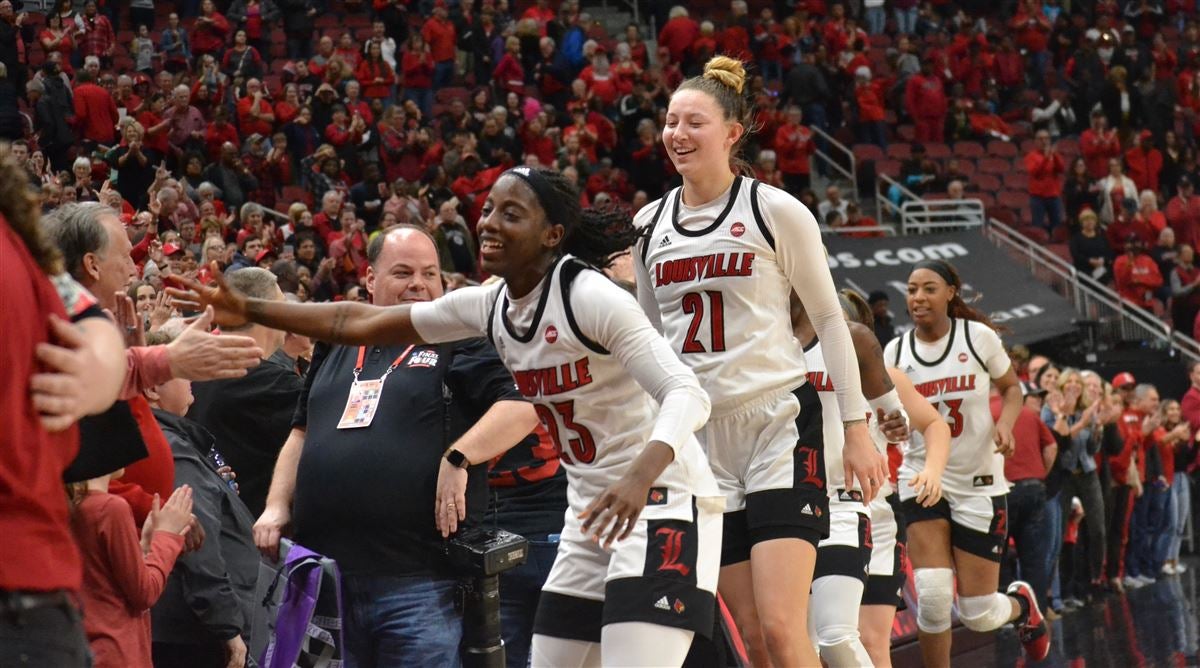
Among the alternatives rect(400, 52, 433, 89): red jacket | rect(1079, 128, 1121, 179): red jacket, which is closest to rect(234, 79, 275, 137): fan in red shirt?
rect(400, 52, 433, 89): red jacket

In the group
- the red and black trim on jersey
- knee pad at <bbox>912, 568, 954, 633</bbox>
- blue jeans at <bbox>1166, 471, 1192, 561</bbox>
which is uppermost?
the red and black trim on jersey

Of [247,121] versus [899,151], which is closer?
[247,121]

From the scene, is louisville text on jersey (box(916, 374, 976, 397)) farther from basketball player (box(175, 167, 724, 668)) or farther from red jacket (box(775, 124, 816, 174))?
red jacket (box(775, 124, 816, 174))

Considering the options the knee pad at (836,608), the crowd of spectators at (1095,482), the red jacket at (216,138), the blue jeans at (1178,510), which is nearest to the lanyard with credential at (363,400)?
the knee pad at (836,608)

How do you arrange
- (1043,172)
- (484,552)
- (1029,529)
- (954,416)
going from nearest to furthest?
(484,552) → (954,416) → (1029,529) → (1043,172)

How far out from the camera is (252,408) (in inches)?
220

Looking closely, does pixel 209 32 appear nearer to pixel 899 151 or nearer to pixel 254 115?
pixel 254 115

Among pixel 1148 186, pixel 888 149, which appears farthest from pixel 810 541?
pixel 1148 186

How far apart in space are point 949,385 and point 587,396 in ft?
13.9

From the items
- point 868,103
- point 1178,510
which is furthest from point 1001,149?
point 1178,510

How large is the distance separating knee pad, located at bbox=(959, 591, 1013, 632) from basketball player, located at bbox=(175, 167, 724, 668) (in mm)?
4048

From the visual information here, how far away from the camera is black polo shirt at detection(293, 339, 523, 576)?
15.2 feet

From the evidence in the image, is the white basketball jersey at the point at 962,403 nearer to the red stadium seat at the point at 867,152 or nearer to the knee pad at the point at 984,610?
the knee pad at the point at 984,610

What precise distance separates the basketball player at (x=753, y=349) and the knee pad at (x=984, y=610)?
3146mm
